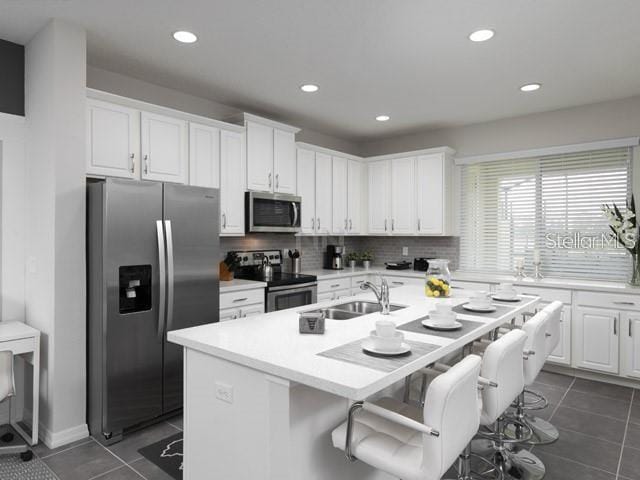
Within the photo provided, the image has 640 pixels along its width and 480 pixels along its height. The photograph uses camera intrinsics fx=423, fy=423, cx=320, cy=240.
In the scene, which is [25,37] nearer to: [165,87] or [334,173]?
[165,87]

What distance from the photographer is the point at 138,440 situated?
2.86m

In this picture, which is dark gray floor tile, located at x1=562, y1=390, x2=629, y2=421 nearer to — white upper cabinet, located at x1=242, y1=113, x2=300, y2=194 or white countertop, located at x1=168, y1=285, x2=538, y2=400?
white countertop, located at x1=168, y1=285, x2=538, y2=400

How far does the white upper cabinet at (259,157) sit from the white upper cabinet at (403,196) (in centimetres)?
187

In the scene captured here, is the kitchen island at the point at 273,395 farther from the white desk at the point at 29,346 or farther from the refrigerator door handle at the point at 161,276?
the white desk at the point at 29,346

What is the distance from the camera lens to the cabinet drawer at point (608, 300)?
12.9 feet

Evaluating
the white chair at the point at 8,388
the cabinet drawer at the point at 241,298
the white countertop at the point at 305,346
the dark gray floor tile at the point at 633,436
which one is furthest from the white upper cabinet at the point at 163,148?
the dark gray floor tile at the point at 633,436

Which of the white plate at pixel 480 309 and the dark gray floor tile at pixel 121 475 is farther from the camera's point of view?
the white plate at pixel 480 309

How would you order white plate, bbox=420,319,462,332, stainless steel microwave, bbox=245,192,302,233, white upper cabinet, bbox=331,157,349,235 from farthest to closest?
white upper cabinet, bbox=331,157,349,235, stainless steel microwave, bbox=245,192,302,233, white plate, bbox=420,319,462,332

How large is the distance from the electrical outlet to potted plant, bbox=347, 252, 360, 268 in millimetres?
4203

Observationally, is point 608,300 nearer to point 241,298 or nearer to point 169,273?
point 241,298

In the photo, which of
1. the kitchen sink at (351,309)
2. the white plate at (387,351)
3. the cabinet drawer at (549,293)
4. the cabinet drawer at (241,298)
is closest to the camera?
the white plate at (387,351)

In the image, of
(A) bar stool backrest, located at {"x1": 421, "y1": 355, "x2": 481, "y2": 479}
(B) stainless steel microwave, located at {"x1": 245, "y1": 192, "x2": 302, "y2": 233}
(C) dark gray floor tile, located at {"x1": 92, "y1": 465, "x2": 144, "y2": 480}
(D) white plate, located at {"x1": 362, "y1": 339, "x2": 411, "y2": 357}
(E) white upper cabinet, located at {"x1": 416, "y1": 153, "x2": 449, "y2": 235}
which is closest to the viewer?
(A) bar stool backrest, located at {"x1": 421, "y1": 355, "x2": 481, "y2": 479}

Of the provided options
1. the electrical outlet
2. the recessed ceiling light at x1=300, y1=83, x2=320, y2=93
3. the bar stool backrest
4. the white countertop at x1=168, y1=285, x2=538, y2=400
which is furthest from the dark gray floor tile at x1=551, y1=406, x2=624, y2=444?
the recessed ceiling light at x1=300, y1=83, x2=320, y2=93

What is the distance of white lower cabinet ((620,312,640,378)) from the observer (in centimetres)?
389
